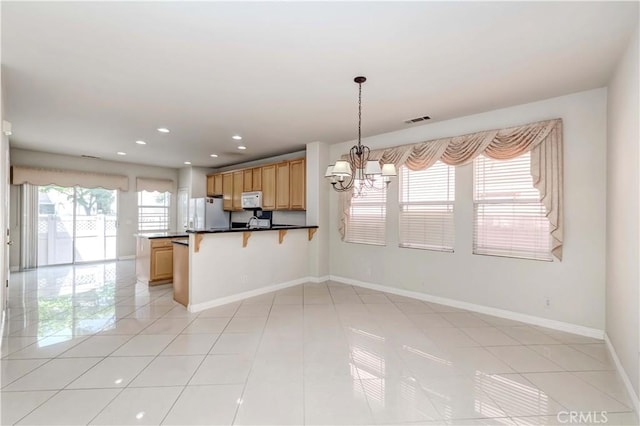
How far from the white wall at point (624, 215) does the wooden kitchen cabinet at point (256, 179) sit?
547 centimetres

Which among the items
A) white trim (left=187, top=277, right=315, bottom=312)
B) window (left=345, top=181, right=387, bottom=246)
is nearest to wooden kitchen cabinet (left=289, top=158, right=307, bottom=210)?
window (left=345, top=181, right=387, bottom=246)

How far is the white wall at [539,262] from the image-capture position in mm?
3031

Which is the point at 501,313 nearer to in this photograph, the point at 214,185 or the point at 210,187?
the point at 214,185

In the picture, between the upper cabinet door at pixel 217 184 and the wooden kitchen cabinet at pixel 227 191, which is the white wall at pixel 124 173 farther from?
the wooden kitchen cabinet at pixel 227 191

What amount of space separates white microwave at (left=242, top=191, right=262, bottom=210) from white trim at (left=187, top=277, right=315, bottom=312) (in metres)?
1.98

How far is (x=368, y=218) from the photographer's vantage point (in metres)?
4.98

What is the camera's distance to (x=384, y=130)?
460 cm

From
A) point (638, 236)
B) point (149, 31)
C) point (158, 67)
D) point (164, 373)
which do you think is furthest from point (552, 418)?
point (158, 67)

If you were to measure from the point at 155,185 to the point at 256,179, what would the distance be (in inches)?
144

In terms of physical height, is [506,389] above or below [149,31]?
below

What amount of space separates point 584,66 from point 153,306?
5523 mm

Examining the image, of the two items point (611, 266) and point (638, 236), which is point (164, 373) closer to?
point (638, 236)

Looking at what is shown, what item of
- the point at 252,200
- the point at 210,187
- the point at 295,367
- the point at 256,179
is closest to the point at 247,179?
the point at 256,179

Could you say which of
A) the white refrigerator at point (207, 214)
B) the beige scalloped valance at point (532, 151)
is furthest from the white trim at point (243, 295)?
the white refrigerator at point (207, 214)
